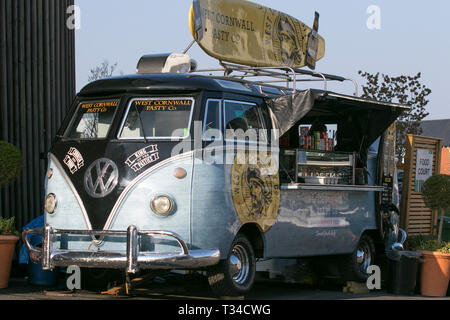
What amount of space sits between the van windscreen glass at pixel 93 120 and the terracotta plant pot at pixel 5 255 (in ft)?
5.34

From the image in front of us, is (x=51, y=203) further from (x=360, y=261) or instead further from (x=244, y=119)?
(x=360, y=261)

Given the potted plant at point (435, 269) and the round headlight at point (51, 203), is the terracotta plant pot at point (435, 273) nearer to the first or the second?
the potted plant at point (435, 269)

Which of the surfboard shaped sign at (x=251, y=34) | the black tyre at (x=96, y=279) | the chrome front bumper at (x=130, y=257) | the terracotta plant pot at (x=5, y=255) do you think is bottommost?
the black tyre at (x=96, y=279)

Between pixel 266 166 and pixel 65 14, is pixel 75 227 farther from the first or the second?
pixel 65 14

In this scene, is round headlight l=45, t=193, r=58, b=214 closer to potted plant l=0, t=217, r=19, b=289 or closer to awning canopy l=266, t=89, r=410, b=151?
potted plant l=0, t=217, r=19, b=289

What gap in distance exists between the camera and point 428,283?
10977 millimetres

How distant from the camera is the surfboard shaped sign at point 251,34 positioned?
1058 cm

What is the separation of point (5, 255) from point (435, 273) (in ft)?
19.1

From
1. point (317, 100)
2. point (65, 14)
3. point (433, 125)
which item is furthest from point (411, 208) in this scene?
point (433, 125)

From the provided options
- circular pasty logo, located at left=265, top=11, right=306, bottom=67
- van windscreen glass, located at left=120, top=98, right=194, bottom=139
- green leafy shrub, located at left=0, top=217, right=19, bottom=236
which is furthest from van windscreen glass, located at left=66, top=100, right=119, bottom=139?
circular pasty logo, located at left=265, top=11, right=306, bottom=67

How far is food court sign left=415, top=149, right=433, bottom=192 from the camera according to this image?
14594mm

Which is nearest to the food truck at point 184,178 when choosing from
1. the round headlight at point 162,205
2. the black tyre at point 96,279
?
the round headlight at point 162,205

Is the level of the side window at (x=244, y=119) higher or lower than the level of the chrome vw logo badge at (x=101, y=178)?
higher

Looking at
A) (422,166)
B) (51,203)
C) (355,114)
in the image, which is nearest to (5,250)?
(51,203)
